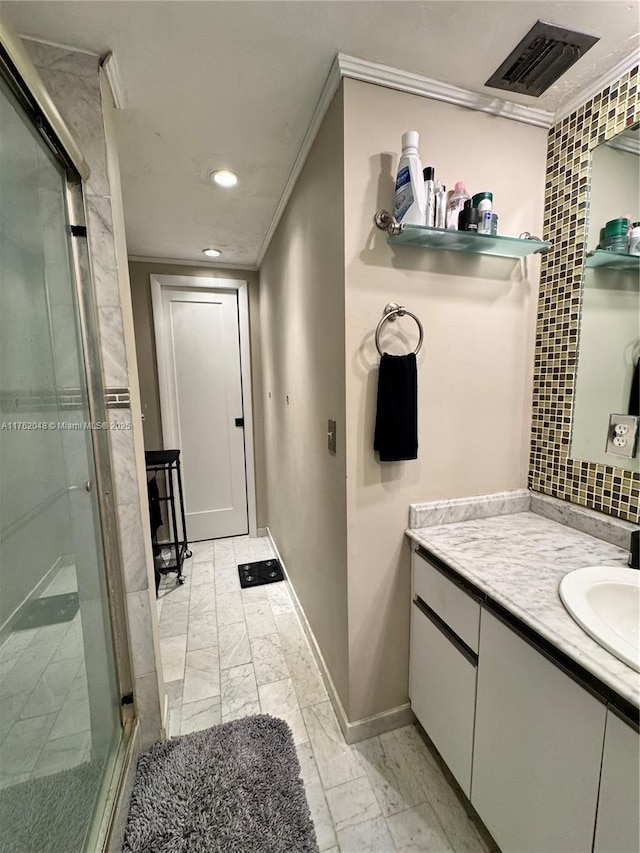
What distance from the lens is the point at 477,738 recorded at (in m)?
1.02

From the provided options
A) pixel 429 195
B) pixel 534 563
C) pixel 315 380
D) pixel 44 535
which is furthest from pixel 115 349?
pixel 534 563

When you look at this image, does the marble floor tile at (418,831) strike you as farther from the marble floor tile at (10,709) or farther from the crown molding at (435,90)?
the crown molding at (435,90)

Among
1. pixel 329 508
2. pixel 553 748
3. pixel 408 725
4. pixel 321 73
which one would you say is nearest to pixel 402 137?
pixel 321 73

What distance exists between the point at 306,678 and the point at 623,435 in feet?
5.64

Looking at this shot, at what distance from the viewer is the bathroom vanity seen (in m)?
0.67

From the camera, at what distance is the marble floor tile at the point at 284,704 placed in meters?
1.44

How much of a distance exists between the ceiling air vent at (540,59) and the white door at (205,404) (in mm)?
2293

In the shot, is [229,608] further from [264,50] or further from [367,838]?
[264,50]

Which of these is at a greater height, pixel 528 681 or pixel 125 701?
pixel 528 681

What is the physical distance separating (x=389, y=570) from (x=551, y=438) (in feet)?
2.75

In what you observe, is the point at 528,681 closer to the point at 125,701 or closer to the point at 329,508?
the point at 329,508

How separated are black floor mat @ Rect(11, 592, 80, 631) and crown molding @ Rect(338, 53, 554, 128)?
1.75 metres

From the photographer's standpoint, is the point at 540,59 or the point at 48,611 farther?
the point at 540,59

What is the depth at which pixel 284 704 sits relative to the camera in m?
1.55
